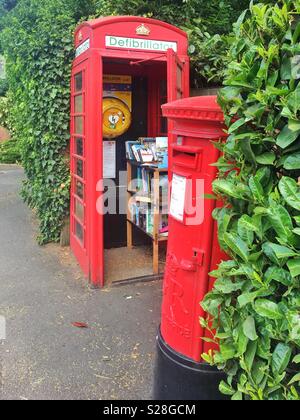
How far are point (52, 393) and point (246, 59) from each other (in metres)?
2.41

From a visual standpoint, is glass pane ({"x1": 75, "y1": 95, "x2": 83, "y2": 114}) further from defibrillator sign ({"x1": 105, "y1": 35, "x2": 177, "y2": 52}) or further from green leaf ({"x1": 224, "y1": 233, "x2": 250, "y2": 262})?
green leaf ({"x1": 224, "y1": 233, "x2": 250, "y2": 262})

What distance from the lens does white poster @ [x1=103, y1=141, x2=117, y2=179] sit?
5.55 metres

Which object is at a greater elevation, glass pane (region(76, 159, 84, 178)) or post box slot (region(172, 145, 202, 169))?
post box slot (region(172, 145, 202, 169))

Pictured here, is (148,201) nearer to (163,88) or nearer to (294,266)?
(163,88)

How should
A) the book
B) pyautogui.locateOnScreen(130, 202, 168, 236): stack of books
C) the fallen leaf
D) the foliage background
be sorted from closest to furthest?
1. the fallen leaf
2. pyautogui.locateOnScreen(130, 202, 168, 236): stack of books
3. the foliage background
4. the book

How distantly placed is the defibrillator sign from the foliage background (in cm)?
44

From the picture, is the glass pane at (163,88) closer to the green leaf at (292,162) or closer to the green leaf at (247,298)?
the green leaf at (292,162)

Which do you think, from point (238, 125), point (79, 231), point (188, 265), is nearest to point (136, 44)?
point (79, 231)

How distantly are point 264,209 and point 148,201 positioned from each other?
3410 millimetres

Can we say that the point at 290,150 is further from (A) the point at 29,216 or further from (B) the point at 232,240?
(A) the point at 29,216

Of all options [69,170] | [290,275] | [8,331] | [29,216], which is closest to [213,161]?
[290,275]

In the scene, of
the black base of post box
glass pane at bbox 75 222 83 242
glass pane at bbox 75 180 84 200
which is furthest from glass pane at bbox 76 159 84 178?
the black base of post box

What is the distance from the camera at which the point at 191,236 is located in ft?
7.69

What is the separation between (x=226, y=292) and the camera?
187 centimetres
